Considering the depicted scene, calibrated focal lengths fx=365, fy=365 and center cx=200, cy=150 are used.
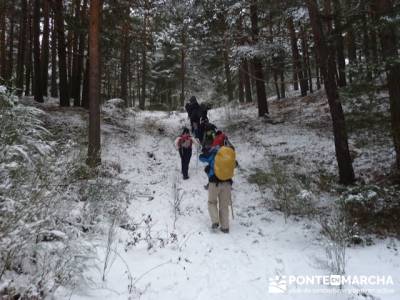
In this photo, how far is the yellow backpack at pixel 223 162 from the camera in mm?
7473

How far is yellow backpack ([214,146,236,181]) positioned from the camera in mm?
7473

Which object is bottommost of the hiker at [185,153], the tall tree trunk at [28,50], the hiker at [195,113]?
the hiker at [185,153]

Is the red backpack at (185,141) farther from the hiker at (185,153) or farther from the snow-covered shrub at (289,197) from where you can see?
the snow-covered shrub at (289,197)

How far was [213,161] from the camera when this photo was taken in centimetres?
768

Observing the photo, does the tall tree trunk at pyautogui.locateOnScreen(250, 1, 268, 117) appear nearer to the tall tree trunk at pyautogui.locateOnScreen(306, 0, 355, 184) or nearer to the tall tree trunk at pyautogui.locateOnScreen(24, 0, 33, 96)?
the tall tree trunk at pyautogui.locateOnScreen(306, 0, 355, 184)

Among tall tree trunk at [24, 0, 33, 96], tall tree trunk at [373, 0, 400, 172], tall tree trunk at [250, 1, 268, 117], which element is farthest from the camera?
tall tree trunk at [24, 0, 33, 96]

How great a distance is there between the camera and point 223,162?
7457 millimetres

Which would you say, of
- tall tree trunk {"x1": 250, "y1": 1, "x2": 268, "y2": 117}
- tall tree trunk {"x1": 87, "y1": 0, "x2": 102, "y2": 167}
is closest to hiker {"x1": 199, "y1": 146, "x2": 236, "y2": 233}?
tall tree trunk {"x1": 87, "y1": 0, "x2": 102, "y2": 167}

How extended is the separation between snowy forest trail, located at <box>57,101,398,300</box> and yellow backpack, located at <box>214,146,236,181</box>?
44.3 inches

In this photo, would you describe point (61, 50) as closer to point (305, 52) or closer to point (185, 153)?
point (185, 153)

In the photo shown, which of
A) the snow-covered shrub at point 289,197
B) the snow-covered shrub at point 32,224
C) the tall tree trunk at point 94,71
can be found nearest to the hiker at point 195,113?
the tall tree trunk at point 94,71

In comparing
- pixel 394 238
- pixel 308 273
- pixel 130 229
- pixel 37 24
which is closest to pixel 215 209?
pixel 130 229

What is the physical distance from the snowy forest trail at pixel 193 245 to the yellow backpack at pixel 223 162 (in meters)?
1.13

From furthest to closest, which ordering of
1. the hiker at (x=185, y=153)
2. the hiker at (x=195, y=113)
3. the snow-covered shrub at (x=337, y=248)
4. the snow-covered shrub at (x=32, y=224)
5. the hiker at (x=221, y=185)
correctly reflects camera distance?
the hiker at (x=195, y=113) → the hiker at (x=185, y=153) → the hiker at (x=221, y=185) → the snow-covered shrub at (x=337, y=248) → the snow-covered shrub at (x=32, y=224)
